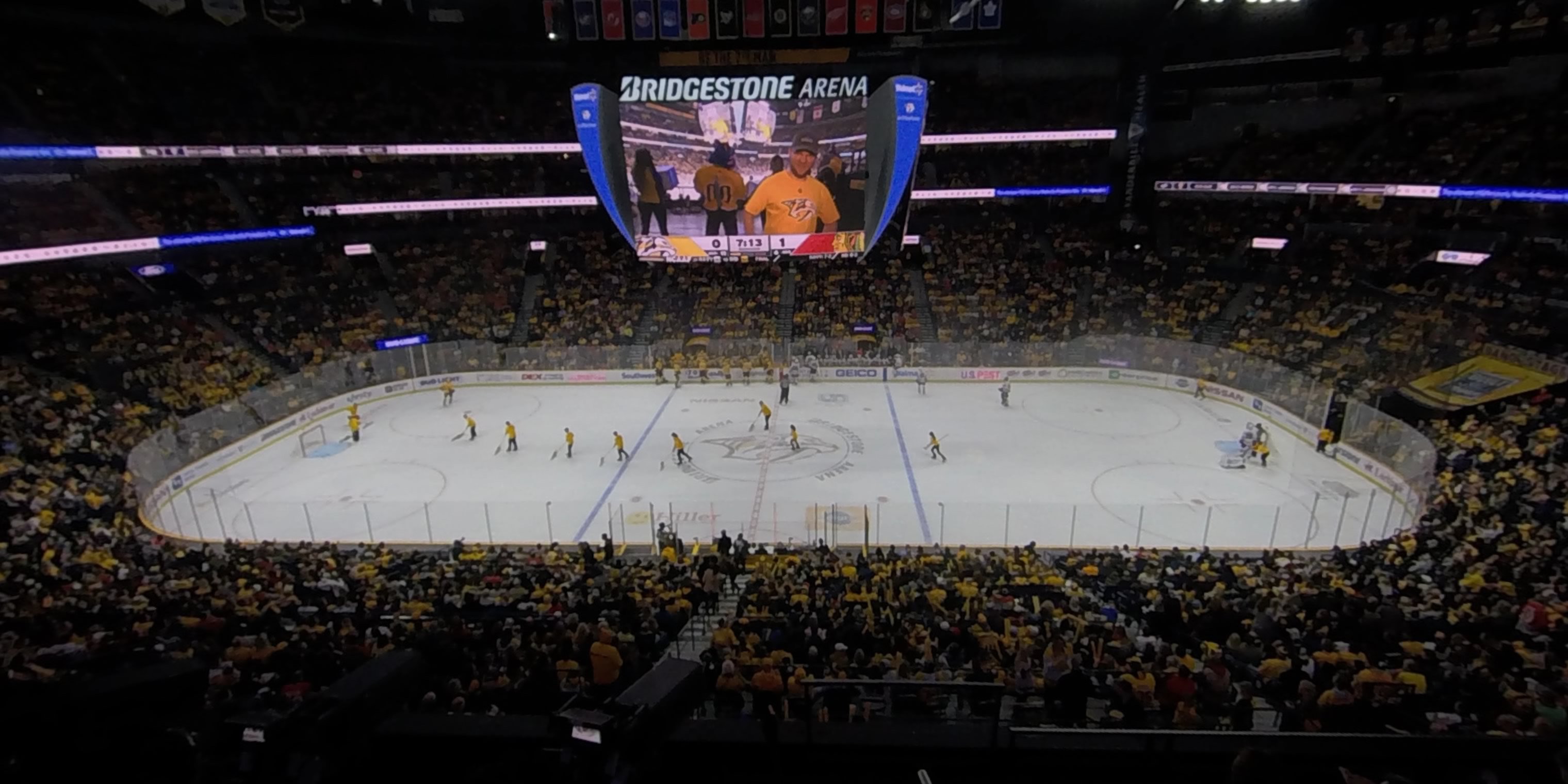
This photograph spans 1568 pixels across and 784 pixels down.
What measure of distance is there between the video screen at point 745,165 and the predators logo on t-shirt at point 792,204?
33 mm

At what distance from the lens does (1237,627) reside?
30.4 ft

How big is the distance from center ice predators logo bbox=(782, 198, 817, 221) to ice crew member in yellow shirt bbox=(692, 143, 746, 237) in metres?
1.45

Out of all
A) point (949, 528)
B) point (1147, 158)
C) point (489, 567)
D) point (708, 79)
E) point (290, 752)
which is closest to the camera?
point (290, 752)

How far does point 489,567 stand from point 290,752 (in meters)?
9.95

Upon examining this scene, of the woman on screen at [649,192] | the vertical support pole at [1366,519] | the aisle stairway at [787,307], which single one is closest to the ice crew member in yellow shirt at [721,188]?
the woman on screen at [649,192]

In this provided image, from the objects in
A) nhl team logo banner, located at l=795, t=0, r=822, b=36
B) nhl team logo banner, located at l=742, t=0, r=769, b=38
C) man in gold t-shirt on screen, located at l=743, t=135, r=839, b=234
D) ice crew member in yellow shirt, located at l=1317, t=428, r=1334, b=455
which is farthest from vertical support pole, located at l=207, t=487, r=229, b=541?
ice crew member in yellow shirt, located at l=1317, t=428, r=1334, b=455

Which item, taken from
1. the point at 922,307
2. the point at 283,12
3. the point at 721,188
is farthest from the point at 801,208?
the point at 283,12

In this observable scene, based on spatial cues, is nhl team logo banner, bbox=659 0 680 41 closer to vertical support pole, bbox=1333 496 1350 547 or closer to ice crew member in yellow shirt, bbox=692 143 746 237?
ice crew member in yellow shirt, bbox=692 143 746 237

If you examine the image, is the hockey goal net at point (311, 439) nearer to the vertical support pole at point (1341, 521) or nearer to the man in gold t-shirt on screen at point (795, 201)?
the man in gold t-shirt on screen at point (795, 201)

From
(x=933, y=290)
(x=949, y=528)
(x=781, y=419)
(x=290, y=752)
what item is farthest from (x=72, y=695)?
(x=933, y=290)

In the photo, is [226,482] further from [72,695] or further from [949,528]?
[72,695]

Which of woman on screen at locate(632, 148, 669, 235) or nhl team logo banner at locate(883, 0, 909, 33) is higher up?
nhl team logo banner at locate(883, 0, 909, 33)

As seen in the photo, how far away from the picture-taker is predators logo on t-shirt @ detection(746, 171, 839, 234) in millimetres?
25656

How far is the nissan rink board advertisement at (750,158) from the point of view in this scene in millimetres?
24422
